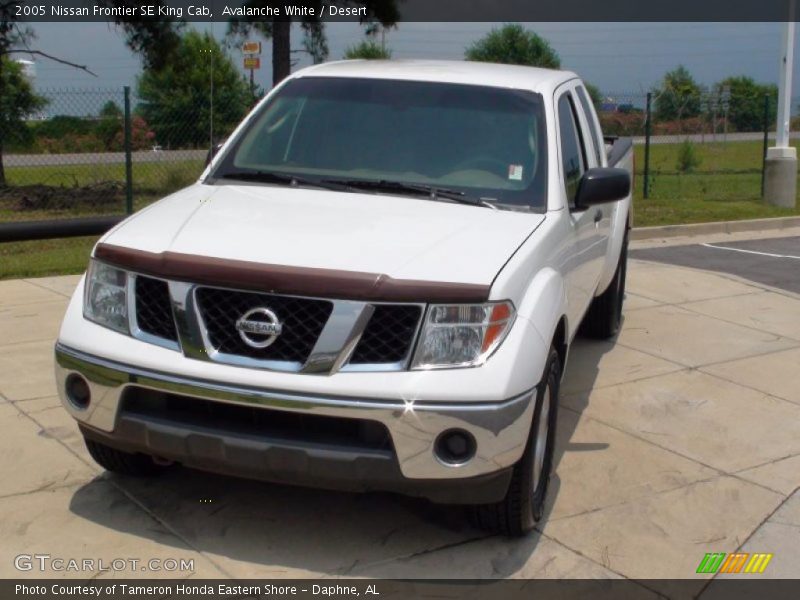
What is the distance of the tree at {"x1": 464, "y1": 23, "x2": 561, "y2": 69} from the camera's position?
54.0m

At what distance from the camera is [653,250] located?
12.9m

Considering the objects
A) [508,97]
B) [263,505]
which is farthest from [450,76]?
[263,505]

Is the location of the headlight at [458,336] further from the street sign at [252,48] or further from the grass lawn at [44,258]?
the street sign at [252,48]

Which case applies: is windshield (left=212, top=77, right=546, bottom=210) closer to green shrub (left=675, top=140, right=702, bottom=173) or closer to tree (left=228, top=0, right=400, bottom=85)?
tree (left=228, top=0, right=400, bottom=85)

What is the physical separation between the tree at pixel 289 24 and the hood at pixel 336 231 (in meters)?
12.3

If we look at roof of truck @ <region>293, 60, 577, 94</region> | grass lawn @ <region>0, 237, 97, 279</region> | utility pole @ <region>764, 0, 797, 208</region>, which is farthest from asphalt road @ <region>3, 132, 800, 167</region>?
roof of truck @ <region>293, 60, 577, 94</region>

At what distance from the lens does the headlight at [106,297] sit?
423 centimetres

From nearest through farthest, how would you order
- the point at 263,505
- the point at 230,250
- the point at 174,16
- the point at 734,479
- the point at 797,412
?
the point at 230,250
the point at 263,505
the point at 734,479
the point at 797,412
the point at 174,16

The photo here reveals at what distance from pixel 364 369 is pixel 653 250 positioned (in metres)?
9.59

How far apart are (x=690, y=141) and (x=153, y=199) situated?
16369 mm

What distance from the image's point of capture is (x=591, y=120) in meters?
7.15

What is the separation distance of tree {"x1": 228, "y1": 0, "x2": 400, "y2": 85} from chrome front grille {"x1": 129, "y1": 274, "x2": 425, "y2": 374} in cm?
1315

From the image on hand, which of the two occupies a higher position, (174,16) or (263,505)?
(174,16)

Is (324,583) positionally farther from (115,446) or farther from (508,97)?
(508,97)
